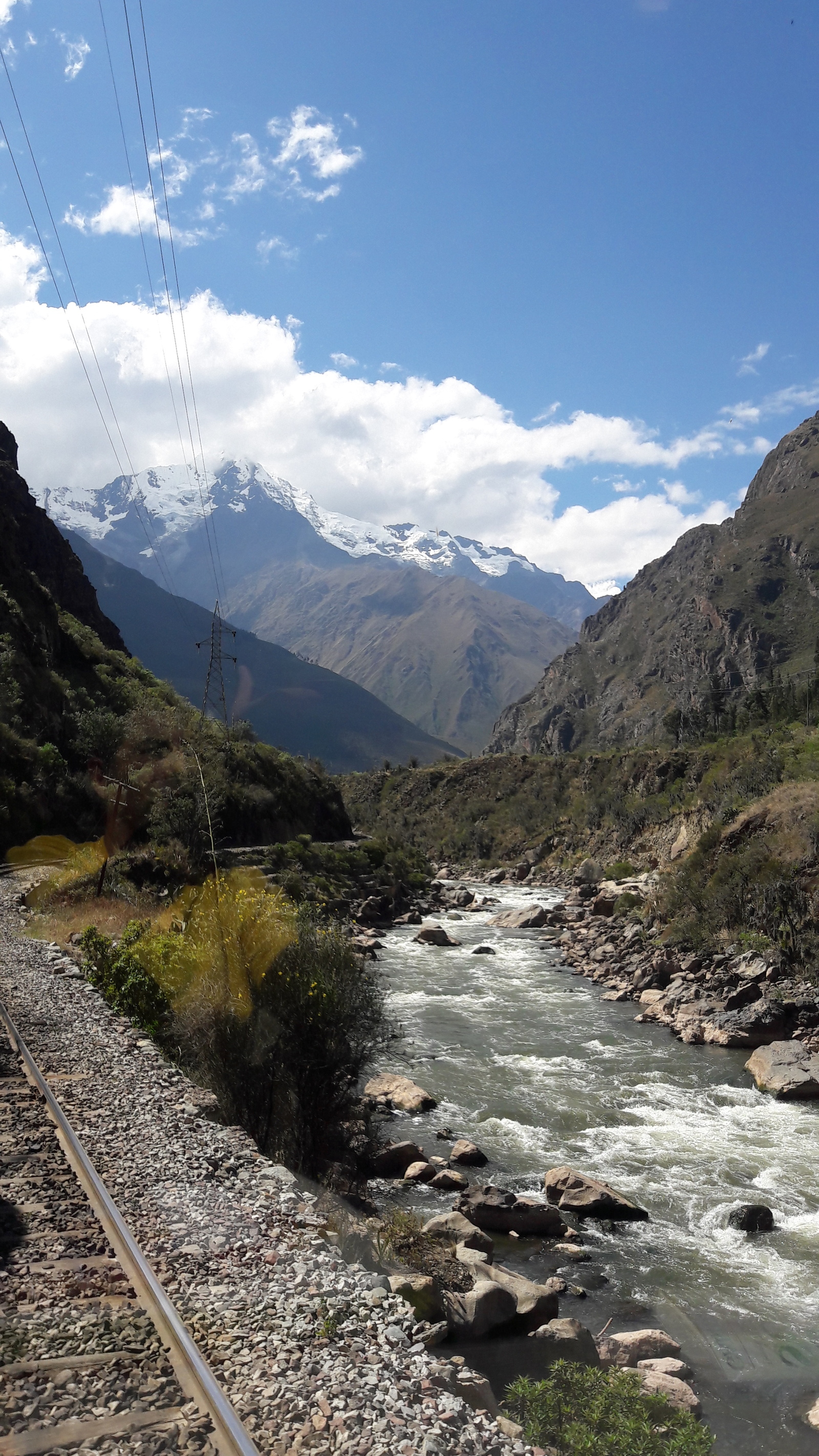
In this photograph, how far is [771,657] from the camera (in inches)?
5581

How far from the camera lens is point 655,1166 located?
1484cm

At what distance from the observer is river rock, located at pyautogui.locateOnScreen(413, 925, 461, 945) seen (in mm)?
39594

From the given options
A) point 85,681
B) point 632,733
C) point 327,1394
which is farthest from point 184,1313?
point 632,733

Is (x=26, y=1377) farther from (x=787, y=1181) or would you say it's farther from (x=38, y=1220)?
(x=787, y=1181)

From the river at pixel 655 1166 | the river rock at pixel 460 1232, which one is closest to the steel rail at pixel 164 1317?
the river at pixel 655 1166

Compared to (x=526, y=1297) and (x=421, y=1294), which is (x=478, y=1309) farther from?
(x=526, y=1297)

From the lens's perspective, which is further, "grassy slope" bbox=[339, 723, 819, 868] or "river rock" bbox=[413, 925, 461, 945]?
"grassy slope" bbox=[339, 723, 819, 868]

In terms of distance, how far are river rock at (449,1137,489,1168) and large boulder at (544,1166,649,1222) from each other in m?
1.45

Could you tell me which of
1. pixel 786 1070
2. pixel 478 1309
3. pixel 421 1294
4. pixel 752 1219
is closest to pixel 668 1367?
pixel 478 1309

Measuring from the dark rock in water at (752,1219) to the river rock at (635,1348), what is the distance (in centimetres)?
375

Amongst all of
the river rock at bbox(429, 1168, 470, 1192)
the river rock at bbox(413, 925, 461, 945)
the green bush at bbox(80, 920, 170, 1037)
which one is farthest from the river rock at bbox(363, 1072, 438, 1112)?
the river rock at bbox(413, 925, 461, 945)

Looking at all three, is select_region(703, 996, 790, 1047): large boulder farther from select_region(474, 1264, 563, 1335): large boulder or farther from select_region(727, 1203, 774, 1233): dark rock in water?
select_region(474, 1264, 563, 1335): large boulder

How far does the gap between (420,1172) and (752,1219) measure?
507 cm

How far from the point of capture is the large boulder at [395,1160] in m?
13.7
